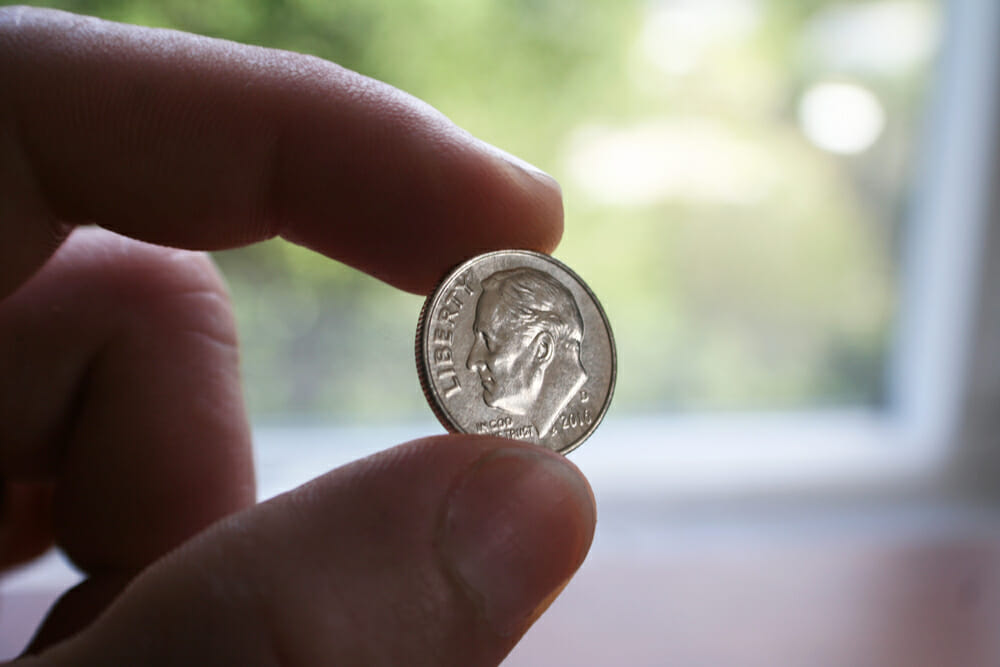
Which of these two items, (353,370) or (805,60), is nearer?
(805,60)

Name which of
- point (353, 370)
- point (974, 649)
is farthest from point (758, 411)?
point (353, 370)

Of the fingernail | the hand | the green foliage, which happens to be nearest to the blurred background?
the green foliage

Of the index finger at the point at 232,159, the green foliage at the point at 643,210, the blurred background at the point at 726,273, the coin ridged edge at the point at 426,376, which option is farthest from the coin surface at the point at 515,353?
the green foliage at the point at 643,210

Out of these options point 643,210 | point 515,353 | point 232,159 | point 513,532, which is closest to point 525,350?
point 515,353

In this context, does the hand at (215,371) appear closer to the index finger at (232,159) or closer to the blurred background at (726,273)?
the index finger at (232,159)

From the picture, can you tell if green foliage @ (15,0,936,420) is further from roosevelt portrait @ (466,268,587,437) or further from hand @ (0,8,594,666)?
roosevelt portrait @ (466,268,587,437)

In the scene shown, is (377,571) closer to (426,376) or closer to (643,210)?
(426,376)

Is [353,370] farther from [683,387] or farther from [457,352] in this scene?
[457,352]
